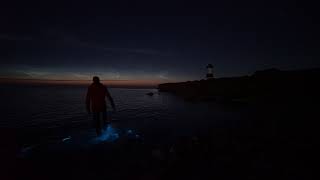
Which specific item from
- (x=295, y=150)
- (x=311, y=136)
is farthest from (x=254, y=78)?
(x=295, y=150)

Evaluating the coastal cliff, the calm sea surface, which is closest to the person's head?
the calm sea surface

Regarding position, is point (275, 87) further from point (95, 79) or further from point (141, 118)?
point (95, 79)

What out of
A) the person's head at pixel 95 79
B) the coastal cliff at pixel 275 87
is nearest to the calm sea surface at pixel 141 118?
the person's head at pixel 95 79

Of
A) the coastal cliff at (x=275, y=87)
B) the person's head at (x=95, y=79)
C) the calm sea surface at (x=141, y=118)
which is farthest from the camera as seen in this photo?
the coastal cliff at (x=275, y=87)

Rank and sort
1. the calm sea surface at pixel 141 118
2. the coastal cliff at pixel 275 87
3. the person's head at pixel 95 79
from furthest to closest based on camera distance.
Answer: the coastal cliff at pixel 275 87, the calm sea surface at pixel 141 118, the person's head at pixel 95 79

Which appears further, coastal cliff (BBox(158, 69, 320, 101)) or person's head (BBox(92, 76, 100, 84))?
coastal cliff (BBox(158, 69, 320, 101))

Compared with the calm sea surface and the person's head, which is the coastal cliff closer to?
the calm sea surface

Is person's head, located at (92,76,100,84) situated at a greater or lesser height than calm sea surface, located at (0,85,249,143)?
greater

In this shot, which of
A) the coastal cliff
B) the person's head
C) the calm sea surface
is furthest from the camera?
the coastal cliff

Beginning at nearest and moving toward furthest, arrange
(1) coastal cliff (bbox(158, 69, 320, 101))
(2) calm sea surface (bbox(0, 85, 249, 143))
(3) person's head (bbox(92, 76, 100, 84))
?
(3) person's head (bbox(92, 76, 100, 84)) → (2) calm sea surface (bbox(0, 85, 249, 143)) → (1) coastal cliff (bbox(158, 69, 320, 101))

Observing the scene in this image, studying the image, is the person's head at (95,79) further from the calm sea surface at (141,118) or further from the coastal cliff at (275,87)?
the coastal cliff at (275,87)

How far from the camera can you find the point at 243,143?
11109mm

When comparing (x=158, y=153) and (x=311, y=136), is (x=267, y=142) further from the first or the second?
(x=158, y=153)

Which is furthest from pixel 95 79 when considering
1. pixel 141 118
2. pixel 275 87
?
pixel 275 87
